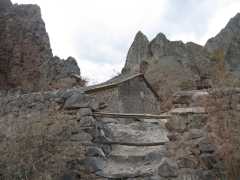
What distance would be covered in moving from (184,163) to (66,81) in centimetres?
921

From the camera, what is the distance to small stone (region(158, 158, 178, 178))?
5613 millimetres

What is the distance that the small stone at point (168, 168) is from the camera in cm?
561

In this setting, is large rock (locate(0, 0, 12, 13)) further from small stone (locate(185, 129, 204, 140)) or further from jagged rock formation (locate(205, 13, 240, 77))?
jagged rock formation (locate(205, 13, 240, 77))

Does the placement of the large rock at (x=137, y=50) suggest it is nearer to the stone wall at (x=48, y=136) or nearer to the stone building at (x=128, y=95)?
the stone building at (x=128, y=95)

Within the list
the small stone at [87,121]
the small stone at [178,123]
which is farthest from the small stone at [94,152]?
the small stone at [178,123]

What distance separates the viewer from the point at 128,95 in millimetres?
16375

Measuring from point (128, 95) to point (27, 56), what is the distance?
513 cm

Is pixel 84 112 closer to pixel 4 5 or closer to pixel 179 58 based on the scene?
pixel 4 5

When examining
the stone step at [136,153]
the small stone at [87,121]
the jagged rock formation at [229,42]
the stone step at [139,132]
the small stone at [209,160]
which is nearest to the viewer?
the small stone at [209,160]

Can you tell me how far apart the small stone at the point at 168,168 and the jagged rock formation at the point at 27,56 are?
8.13 meters

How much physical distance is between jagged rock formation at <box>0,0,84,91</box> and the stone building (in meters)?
1.48

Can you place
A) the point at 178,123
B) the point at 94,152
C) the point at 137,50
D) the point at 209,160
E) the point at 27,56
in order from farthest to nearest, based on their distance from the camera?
the point at 137,50, the point at 27,56, the point at 94,152, the point at 178,123, the point at 209,160

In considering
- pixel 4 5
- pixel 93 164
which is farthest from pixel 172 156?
pixel 4 5

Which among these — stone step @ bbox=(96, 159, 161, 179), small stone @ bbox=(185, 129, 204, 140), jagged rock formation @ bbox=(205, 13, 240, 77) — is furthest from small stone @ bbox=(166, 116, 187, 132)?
jagged rock formation @ bbox=(205, 13, 240, 77)
